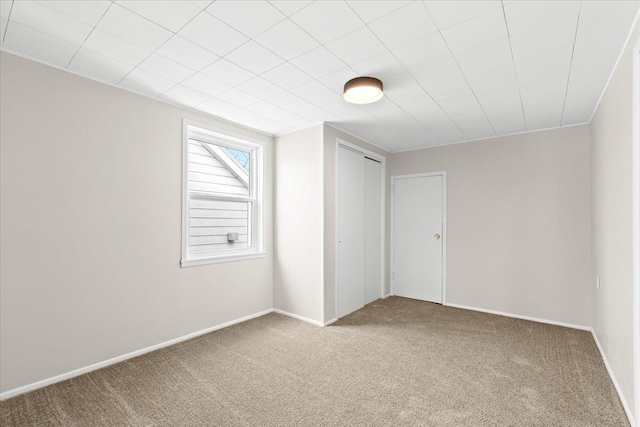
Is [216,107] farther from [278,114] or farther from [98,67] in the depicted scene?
[98,67]

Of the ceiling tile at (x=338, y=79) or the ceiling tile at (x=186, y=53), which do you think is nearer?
the ceiling tile at (x=186, y=53)

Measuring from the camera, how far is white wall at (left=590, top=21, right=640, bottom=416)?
6.34 ft

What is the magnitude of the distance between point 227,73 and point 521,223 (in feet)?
12.9

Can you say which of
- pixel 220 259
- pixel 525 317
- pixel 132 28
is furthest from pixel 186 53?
pixel 525 317

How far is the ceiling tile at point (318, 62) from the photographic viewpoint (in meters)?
2.11

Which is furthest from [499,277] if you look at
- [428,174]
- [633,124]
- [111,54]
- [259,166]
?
[111,54]

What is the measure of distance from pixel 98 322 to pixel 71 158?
1388 mm

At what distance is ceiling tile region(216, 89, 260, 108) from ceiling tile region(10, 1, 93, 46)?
3.56ft

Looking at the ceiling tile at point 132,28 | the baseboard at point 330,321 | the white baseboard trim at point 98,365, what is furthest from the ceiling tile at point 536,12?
the white baseboard trim at point 98,365

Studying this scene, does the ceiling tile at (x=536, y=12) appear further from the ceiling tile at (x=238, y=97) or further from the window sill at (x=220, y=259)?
the window sill at (x=220, y=259)

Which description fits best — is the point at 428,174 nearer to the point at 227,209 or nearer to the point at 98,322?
the point at 227,209

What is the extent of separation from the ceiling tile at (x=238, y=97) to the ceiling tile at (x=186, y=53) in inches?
18.6

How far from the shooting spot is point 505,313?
397 cm

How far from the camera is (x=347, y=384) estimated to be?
2.32 meters
